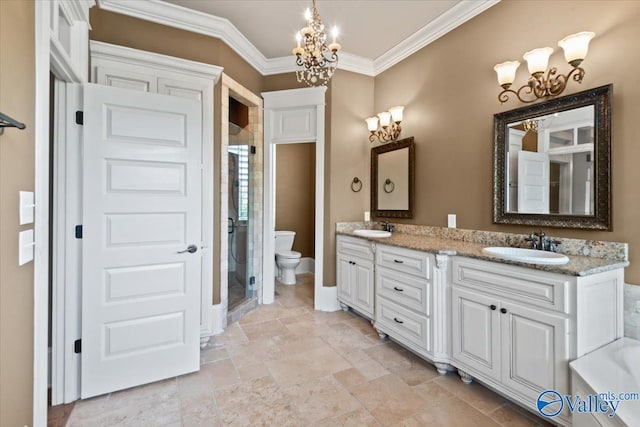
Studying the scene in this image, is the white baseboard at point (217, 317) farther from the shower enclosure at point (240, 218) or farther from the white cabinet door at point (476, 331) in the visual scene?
the white cabinet door at point (476, 331)

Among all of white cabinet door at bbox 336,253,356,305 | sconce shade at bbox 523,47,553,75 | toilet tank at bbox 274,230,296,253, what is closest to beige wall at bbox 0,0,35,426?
white cabinet door at bbox 336,253,356,305

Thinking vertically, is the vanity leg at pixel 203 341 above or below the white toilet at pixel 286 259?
below

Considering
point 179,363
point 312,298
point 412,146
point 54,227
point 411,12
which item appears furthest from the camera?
point 312,298

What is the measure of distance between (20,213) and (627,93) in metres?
3.06

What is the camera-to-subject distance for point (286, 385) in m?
2.05

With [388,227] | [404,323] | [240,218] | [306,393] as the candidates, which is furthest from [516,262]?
[240,218]

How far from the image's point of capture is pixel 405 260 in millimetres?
2445

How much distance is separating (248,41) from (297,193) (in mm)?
2792

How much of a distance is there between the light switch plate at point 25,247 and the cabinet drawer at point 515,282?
7.69 feet

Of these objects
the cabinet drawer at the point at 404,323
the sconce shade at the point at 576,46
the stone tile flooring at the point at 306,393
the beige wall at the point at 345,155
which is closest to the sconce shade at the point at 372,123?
the beige wall at the point at 345,155

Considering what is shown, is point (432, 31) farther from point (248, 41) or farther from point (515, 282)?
point (515, 282)

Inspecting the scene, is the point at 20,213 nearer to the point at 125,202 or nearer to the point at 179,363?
the point at 125,202

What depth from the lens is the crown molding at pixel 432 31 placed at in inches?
98.0

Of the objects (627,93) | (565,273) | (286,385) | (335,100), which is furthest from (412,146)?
(286,385)
